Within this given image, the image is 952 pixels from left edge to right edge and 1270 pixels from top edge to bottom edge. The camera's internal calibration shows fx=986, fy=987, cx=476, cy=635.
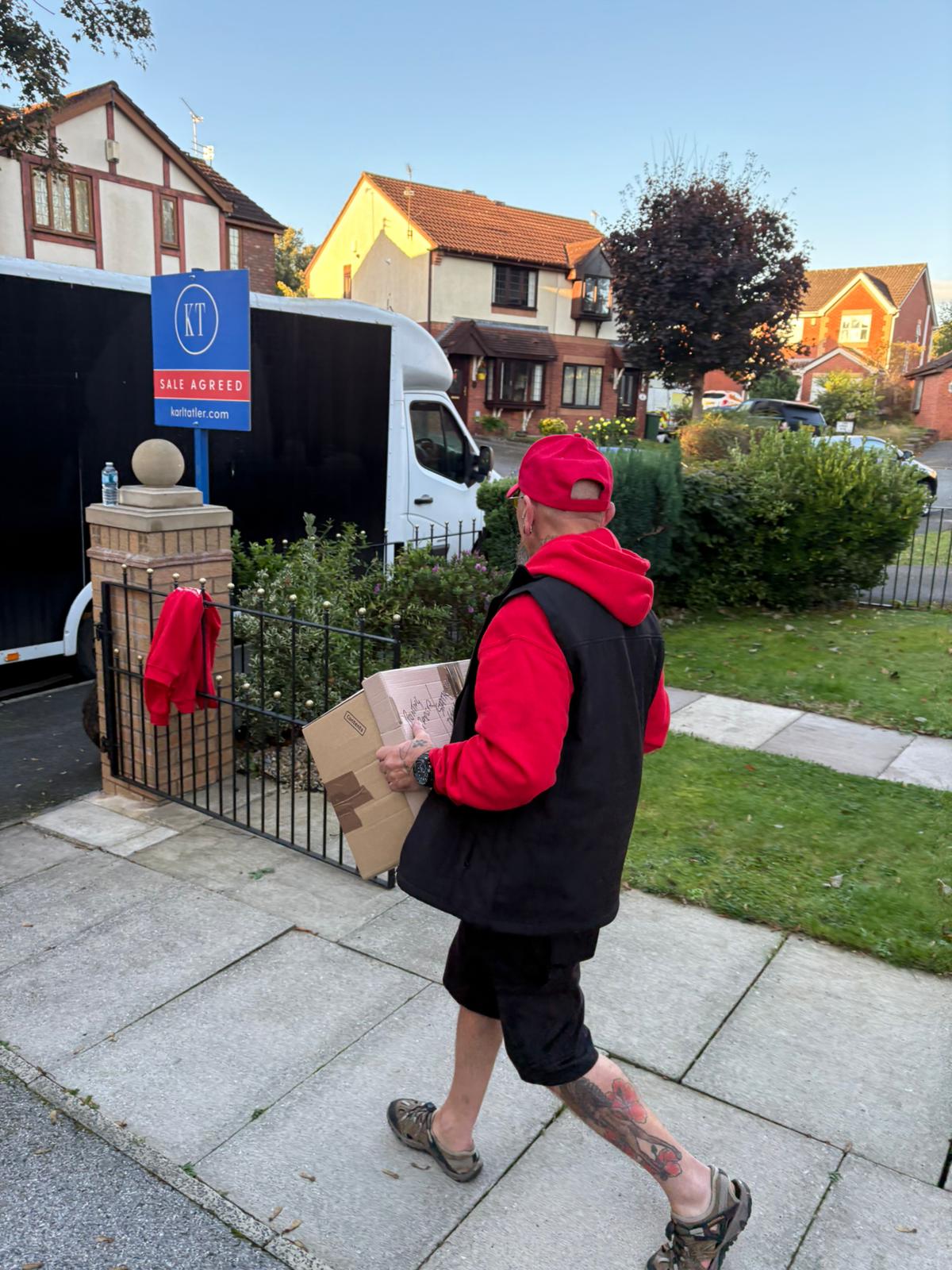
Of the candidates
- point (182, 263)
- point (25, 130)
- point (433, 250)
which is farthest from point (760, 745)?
point (433, 250)

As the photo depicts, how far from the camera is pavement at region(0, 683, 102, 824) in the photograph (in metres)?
6.03

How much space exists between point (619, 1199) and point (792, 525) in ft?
28.6

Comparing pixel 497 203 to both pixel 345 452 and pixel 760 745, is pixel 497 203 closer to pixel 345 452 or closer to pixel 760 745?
pixel 345 452

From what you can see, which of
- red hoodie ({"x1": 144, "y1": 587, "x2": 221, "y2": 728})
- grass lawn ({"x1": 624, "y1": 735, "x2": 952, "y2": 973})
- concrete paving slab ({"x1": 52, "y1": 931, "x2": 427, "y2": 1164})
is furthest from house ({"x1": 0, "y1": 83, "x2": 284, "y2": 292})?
concrete paving slab ({"x1": 52, "y1": 931, "x2": 427, "y2": 1164})

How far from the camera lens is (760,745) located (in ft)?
22.5

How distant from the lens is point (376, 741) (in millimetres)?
2807

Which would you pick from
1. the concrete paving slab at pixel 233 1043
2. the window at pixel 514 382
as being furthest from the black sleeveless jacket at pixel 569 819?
the window at pixel 514 382

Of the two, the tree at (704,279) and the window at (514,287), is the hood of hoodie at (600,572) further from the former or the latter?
the window at (514,287)

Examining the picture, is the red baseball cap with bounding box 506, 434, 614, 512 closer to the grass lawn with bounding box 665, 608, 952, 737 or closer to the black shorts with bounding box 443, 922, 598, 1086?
the black shorts with bounding box 443, 922, 598, 1086

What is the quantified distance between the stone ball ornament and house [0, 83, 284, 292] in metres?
20.4

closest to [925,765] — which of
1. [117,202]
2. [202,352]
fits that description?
[202,352]

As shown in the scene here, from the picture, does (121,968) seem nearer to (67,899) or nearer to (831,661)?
(67,899)

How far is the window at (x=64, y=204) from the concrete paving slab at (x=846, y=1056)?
2518cm

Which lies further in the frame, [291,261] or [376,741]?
[291,261]
